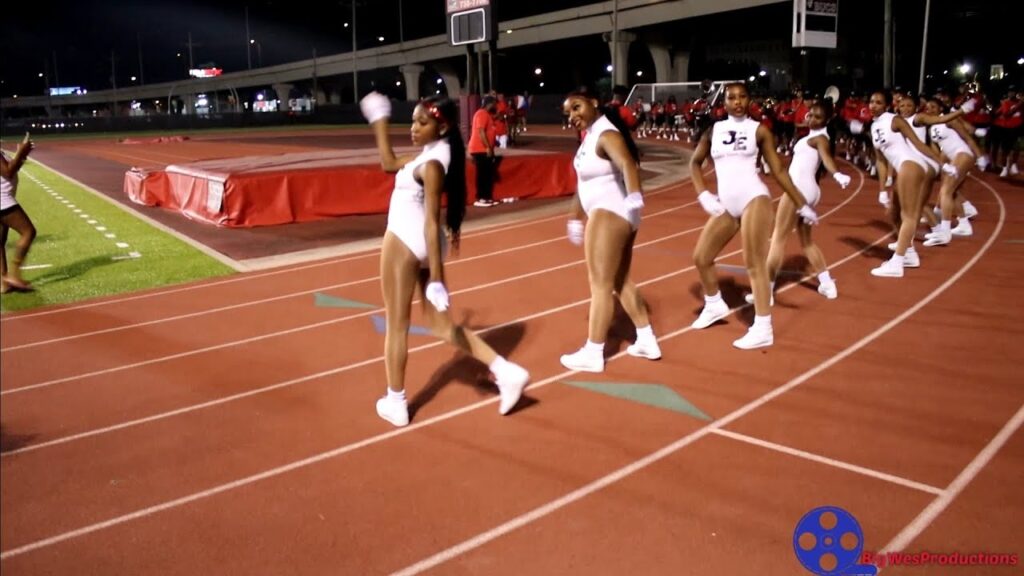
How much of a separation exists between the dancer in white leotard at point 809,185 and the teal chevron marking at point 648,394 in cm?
241

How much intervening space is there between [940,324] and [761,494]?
12.4 ft

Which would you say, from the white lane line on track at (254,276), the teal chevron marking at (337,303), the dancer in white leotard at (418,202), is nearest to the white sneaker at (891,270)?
the white lane line on track at (254,276)

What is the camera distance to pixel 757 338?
19.8 ft

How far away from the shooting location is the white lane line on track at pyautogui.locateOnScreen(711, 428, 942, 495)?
3.88m

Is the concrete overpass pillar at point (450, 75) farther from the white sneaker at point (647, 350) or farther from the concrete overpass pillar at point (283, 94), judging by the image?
the white sneaker at point (647, 350)

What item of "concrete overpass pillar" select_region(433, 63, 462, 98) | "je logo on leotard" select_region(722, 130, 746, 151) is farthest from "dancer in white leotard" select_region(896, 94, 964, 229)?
"concrete overpass pillar" select_region(433, 63, 462, 98)

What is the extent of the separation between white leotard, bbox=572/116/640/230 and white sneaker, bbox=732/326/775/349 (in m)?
1.50

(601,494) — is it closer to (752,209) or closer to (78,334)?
(752,209)

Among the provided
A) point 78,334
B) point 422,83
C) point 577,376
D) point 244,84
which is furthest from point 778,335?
point 244,84

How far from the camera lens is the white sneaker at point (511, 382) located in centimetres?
475

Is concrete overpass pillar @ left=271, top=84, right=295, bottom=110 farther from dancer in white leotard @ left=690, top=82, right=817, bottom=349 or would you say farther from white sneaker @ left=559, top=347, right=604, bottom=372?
white sneaker @ left=559, top=347, right=604, bottom=372

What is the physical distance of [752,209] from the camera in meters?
5.91

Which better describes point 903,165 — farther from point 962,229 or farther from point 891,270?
point 962,229

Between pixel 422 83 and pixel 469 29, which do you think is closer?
pixel 469 29
